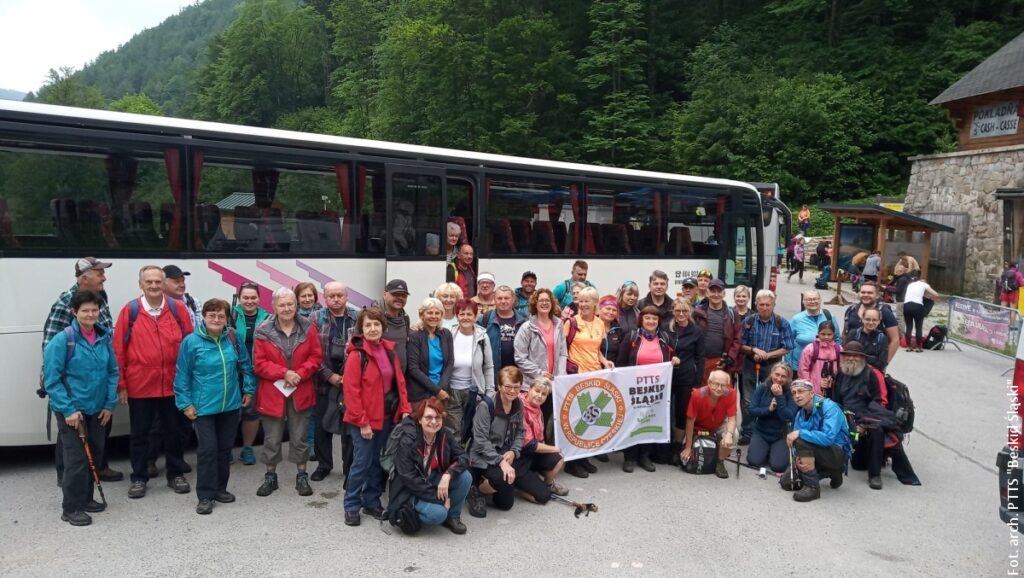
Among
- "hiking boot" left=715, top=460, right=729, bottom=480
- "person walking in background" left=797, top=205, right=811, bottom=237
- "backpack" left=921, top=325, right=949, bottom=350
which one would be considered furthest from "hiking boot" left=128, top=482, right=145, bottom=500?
"person walking in background" left=797, top=205, right=811, bottom=237

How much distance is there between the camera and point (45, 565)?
183 inches

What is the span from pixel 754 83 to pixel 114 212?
110 feet

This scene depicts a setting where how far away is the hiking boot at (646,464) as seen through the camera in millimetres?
7148

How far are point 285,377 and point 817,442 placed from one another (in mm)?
5026

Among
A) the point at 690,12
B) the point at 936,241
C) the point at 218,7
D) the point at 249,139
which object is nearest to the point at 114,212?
the point at 249,139

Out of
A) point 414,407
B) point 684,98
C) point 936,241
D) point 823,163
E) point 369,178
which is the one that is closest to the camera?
point 414,407

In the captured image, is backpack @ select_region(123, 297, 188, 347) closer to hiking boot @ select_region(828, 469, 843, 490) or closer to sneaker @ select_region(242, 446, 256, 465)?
sneaker @ select_region(242, 446, 256, 465)

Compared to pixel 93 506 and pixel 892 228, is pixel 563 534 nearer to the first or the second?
pixel 93 506

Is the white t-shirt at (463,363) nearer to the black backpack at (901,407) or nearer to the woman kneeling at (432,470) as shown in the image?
the woman kneeling at (432,470)

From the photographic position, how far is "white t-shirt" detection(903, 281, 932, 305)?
14.4 metres

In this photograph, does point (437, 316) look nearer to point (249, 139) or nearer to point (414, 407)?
point (414, 407)

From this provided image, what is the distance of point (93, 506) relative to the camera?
5.49 meters

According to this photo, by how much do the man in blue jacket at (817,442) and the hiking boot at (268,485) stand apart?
486 centimetres

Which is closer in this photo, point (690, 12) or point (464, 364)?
point (464, 364)
